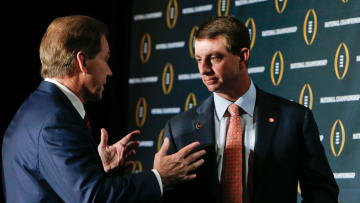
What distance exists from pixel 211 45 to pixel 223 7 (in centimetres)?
183

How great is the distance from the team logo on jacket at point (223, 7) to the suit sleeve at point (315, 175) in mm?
2006

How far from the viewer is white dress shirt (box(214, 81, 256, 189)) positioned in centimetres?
264

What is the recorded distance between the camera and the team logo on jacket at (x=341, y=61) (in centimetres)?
374

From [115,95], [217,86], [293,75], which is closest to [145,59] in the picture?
[115,95]

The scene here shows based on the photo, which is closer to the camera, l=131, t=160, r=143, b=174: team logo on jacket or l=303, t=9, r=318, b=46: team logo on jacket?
l=303, t=9, r=318, b=46: team logo on jacket

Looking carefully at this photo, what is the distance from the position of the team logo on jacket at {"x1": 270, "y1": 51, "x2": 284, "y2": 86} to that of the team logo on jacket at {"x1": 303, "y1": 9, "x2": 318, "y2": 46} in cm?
22

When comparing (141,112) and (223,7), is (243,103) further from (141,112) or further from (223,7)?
(141,112)

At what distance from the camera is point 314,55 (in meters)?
3.89

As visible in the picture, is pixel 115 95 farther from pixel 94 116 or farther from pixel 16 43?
pixel 16 43

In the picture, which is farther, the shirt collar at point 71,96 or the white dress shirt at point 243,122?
the white dress shirt at point 243,122

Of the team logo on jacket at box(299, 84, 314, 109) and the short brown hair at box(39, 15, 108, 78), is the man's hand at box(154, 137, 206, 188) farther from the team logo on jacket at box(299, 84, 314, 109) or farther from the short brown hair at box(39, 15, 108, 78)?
the team logo on jacket at box(299, 84, 314, 109)

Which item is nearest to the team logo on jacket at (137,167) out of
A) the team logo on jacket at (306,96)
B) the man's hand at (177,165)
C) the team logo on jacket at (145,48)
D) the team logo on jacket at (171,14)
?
the team logo on jacket at (145,48)

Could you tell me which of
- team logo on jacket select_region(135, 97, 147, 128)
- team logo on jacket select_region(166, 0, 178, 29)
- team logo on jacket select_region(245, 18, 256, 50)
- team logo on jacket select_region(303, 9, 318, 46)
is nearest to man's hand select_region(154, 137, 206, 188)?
team logo on jacket select_region(303, 9, 318, 46)

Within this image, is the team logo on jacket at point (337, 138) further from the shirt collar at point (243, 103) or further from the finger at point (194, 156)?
the finger at point (194, 156)
